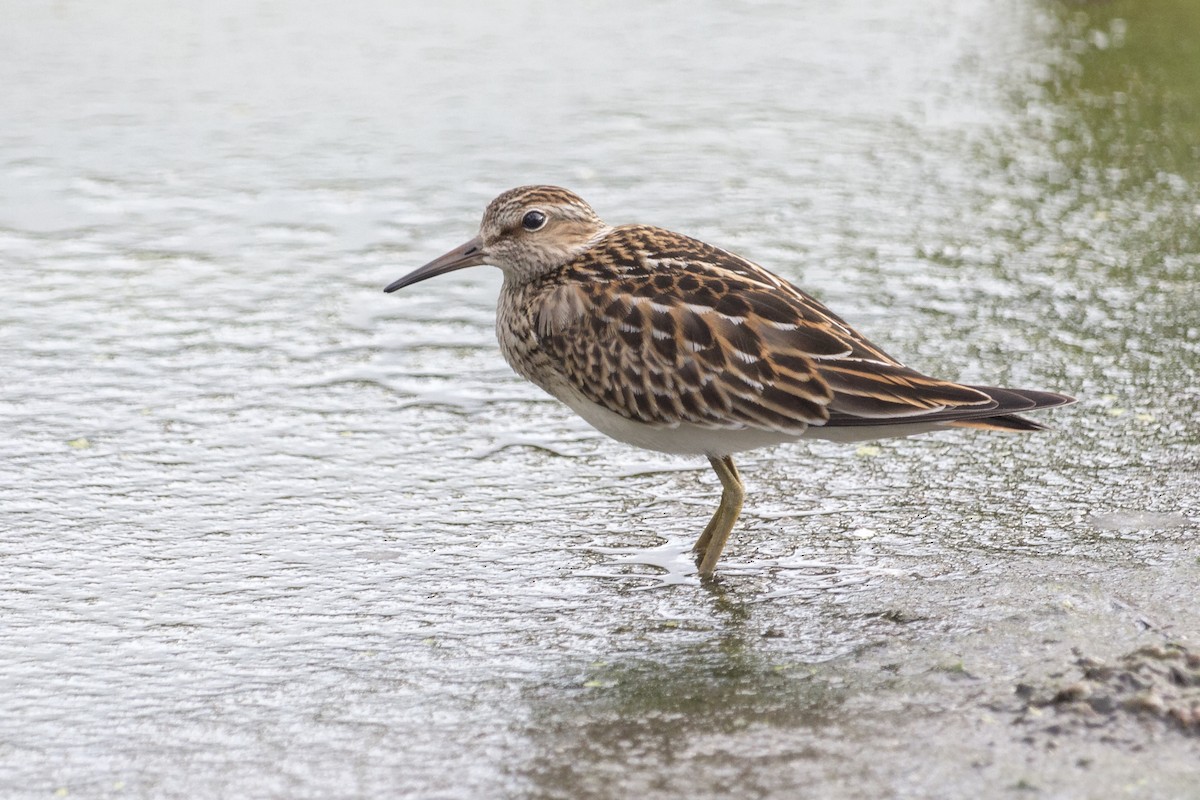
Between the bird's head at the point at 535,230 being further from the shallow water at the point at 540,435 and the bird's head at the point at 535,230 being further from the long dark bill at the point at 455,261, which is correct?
the shallow water at the point at 540,435

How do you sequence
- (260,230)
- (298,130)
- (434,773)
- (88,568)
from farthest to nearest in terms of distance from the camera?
1. (298,130)
2. (260,230)
3. (88,568)
4. (434,773)

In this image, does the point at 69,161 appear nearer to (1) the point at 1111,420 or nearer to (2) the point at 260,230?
(2) the point at 260,230

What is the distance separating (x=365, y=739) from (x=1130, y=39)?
32.9 ft

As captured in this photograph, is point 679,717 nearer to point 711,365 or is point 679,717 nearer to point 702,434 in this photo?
point 702,434

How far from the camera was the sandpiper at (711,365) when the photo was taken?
555cm

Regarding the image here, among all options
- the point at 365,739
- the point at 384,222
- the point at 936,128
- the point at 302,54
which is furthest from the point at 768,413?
the point at 302,54

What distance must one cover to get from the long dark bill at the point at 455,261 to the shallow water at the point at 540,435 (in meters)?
0.81

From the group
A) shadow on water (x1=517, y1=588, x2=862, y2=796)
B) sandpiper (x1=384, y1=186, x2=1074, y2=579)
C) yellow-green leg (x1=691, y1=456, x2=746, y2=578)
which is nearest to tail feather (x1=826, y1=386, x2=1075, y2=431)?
sandpiper (x1=384, y1=186, x2=1074, y2=579)

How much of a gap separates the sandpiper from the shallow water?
52cm

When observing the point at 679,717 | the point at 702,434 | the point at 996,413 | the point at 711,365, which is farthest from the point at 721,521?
the point at 679,717

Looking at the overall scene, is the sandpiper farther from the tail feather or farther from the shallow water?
the shallow water

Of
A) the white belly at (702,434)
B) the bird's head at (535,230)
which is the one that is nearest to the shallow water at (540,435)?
the white belly at (702,434)

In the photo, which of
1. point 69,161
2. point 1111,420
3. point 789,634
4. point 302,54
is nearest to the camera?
point 789,634

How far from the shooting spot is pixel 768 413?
5598mm
